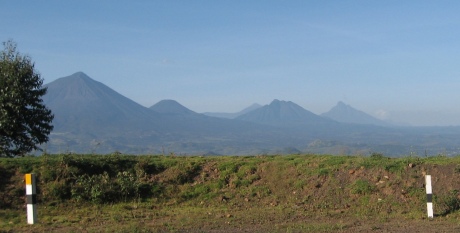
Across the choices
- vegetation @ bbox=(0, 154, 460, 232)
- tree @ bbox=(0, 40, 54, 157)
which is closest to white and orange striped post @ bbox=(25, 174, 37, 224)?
vegetation @ bbox=(0, 154, 460, 232)

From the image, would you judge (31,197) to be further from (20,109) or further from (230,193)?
(20,109)

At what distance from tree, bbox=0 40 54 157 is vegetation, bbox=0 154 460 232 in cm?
642

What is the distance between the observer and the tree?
21.0m

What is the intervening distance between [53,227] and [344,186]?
7.24 m

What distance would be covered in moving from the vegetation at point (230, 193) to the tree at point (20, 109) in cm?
642

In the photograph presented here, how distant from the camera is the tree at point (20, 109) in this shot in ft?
69.0

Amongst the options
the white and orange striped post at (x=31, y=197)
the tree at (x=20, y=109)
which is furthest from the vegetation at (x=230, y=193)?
the tree at (x=20, y=109)

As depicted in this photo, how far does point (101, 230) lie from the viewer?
10.2 metres

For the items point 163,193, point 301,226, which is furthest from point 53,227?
point 301,226

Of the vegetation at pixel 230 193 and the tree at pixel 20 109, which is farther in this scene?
the tree at pixel 20 109

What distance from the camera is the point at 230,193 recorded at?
13.9 metres

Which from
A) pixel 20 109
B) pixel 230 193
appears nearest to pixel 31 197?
pixel 230 193

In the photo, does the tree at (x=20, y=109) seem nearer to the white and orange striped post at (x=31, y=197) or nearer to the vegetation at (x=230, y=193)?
the vegetation at (x=230, y=193)

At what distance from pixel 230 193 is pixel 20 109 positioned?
464 inches
